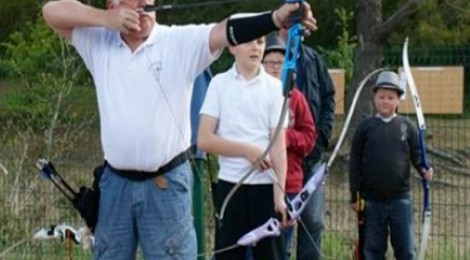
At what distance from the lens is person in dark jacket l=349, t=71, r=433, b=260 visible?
6957 millimetres

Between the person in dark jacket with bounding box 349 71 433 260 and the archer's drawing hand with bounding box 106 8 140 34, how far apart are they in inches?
112

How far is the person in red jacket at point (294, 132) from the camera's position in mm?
6191

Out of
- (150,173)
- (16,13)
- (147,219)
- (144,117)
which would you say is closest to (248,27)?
(144,117)

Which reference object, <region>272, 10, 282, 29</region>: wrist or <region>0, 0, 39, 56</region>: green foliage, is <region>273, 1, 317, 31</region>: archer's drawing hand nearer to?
<region>272, 10, 282, 29</region>: wrist

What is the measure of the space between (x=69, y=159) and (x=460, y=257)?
9.66 ft

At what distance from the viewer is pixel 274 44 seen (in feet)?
20.5

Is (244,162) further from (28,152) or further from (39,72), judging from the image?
(39,72)

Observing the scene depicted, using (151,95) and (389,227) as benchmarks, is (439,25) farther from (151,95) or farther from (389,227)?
(151,95)

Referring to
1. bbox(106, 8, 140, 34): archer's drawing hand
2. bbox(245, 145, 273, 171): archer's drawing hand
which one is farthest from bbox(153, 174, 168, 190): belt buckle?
bbox(245, 145, 273, 171): archer's drawing hand

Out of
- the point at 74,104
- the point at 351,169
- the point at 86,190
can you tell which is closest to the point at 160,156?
the point at 86,190

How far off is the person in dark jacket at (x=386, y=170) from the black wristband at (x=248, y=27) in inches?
110

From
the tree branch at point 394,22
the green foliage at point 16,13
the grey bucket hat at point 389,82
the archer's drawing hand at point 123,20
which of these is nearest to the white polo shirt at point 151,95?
the archer's drawing hand at point 123,20

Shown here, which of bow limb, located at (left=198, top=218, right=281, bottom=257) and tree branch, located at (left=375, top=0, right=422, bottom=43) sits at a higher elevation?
tree branch, located at (left=375, top=0, right=422, bottom=43)

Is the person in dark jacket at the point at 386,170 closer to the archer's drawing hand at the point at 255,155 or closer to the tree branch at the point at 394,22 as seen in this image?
the archer's drawing hand at the point at 255,155
